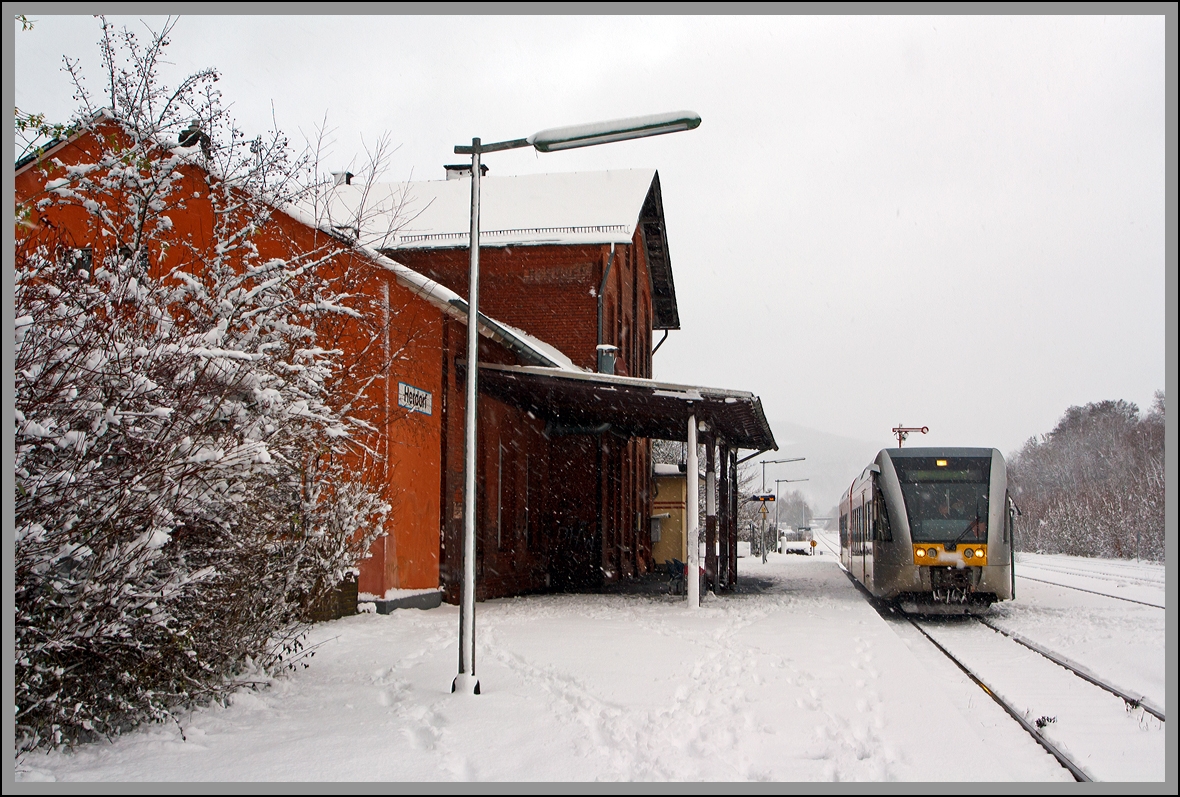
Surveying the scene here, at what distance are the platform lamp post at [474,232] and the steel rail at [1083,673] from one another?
5404 mm

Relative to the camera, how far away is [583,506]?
822 inches

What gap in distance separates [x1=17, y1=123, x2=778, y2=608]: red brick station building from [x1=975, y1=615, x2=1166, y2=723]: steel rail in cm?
480

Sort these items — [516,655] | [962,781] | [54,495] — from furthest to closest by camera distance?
[516,655], [962,781], [54,495]

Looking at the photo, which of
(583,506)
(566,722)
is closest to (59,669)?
(566,722)

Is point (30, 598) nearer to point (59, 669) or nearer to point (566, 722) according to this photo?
point (59, 669)

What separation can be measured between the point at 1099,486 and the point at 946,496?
4754 cm

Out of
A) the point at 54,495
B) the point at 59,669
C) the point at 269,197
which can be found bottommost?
the point at 59,669

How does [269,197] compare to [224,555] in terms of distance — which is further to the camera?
[269,197]

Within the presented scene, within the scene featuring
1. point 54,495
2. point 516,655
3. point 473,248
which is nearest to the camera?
point 54,495

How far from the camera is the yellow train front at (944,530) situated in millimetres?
13992

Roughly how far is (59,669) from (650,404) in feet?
36.8

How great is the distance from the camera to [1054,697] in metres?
8.29

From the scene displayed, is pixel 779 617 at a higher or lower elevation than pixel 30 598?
lower

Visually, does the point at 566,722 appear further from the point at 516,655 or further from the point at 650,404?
the point at 650,404
